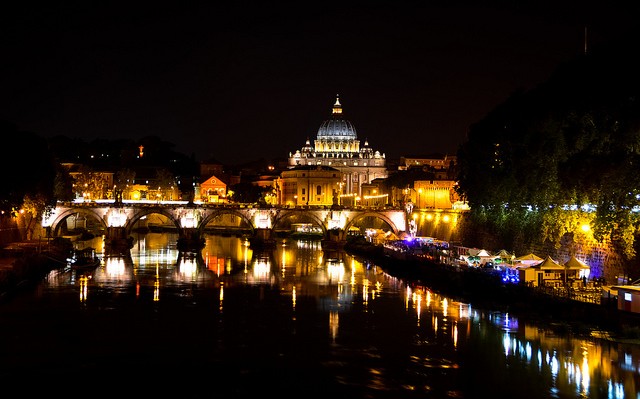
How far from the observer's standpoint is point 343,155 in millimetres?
171000

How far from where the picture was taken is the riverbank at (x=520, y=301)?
25.3 m

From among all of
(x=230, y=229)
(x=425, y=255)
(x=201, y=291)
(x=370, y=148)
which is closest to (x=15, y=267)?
(x=201, y=291)

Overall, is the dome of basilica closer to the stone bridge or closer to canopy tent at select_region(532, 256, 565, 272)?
the stone bridge

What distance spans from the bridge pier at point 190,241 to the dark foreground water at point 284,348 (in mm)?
24524

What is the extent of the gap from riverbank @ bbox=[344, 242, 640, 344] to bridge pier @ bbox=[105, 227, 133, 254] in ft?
76.6

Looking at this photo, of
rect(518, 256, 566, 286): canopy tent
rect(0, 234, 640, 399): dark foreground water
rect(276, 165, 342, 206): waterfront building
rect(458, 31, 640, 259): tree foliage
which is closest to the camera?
rect(0, 234, 640, 399): dark foreground water

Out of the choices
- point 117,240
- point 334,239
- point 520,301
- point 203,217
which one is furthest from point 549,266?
point 203,217

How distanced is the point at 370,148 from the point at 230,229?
8563 centimetres

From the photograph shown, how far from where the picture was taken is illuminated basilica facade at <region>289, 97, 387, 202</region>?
159875mm

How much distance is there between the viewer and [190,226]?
68438mm

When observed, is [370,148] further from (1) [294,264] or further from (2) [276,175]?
(1) [294,264]

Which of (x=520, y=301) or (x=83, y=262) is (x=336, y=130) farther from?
(x=520, y=301)

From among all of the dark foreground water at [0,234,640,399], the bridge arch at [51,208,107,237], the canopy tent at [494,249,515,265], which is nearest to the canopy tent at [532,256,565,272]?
the dark foreground water at [0,234,640,399]

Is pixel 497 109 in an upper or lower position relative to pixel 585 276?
upper
